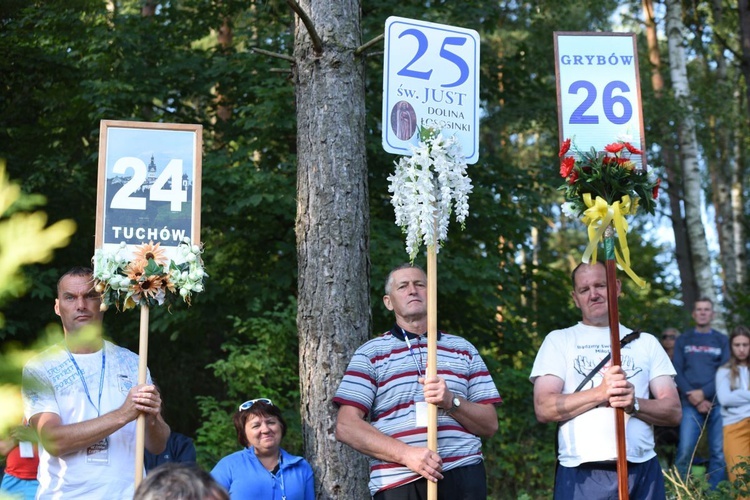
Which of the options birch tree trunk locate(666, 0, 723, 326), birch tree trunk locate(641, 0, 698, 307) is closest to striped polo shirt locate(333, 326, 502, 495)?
birch tree trunk locate(666, 0, 723, 326)

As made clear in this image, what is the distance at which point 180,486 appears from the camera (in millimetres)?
2035

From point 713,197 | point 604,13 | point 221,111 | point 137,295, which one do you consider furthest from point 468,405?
point 713,197

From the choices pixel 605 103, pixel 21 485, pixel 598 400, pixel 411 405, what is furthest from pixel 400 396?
pixel 21 485

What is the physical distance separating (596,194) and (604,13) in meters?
16.7

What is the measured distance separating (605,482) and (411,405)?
1001 mm

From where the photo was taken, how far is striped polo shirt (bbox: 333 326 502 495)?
176 inches

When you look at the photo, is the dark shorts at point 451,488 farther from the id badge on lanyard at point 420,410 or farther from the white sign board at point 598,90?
the white sign board at point 598,90

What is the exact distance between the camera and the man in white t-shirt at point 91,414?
4309mm

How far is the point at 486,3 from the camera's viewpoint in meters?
12.9

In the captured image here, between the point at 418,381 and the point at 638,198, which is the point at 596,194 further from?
the point at 418,381

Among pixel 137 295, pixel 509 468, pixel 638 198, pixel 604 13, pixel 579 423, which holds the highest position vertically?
pixel 604 13

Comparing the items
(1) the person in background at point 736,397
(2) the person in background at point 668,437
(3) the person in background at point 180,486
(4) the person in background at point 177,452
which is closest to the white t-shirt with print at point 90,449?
(4) the person in background at point 177,452

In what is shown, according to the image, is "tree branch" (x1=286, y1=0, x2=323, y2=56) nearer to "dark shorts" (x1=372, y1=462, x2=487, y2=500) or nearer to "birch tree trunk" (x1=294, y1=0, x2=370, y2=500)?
"birch tree trunk" (x1=294, y1=0, x2=370, y2=500)

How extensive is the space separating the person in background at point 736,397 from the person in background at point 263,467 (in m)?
4.52
